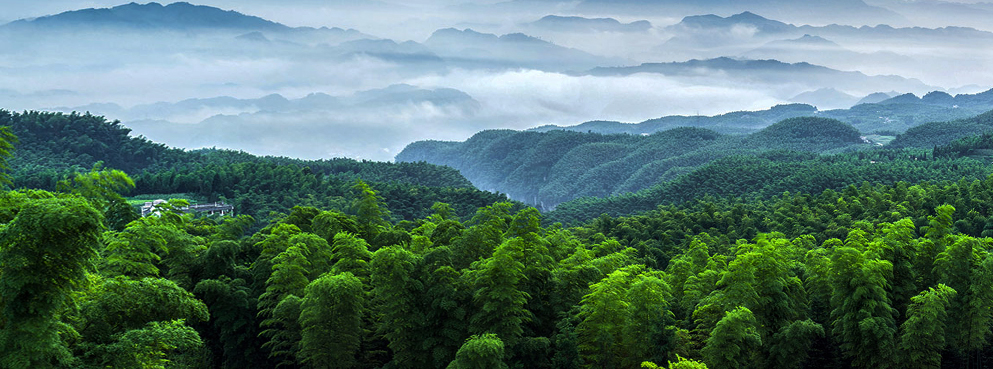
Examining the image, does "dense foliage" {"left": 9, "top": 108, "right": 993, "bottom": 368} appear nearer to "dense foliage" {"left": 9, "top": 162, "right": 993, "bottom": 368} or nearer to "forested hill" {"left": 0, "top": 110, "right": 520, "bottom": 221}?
"dense foliage" {"left": 9, "top": 162, "right": 993, "bottom": 368}

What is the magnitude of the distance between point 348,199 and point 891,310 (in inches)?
2743

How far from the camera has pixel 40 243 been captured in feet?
51.2

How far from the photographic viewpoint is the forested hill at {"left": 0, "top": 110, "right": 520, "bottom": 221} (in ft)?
289

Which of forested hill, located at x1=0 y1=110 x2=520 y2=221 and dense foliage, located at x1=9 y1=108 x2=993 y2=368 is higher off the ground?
dense foliage, located at x1=9 y1=108 x2=993 y2=368

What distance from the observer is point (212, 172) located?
91062 mm

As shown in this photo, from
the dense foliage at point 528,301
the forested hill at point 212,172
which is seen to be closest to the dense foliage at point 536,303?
the dense foliage at point 528,301

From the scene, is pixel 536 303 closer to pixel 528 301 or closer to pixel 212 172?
pixel 528 301

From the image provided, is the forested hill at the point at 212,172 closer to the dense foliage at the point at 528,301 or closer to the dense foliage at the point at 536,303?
the dense foliage at the point at 528,301

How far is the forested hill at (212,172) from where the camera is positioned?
8800cm

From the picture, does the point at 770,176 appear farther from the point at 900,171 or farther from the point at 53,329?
the point at 53,329

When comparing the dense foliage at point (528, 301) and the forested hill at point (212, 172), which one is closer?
the dense foliage at point (528, 301)

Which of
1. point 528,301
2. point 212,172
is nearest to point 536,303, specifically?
point 528,301

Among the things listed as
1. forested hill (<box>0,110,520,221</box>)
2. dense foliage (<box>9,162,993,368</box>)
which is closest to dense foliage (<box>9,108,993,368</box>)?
dense foliage (<box>9,162,993,368</box>)

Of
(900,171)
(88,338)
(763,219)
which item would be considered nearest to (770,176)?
(900,171)
